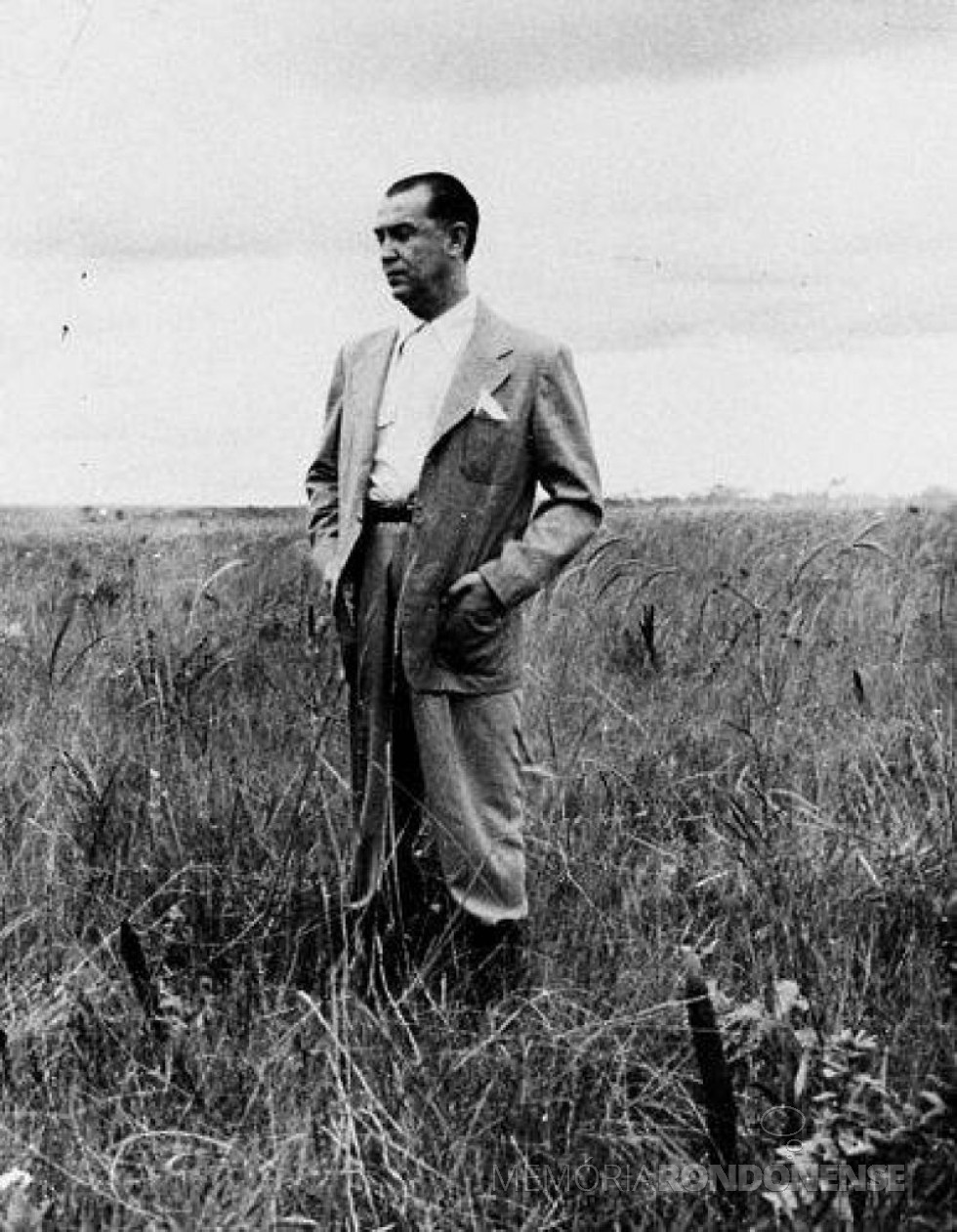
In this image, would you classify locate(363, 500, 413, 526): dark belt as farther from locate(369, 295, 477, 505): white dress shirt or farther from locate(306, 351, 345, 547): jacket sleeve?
locate(306, 351, 345, 547): jacket sleeve

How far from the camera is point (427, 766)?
3053 millimetres

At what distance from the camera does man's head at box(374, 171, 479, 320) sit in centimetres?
301

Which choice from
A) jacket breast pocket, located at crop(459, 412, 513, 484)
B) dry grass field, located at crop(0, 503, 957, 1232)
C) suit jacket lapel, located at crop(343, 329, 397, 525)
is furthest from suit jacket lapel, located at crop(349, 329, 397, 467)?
dry grass field, located at crop(0, 503, 957, 1232)

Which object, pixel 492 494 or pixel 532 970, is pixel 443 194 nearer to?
pixel 492 494

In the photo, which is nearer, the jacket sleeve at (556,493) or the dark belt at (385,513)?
the jacket sleeve at (556,493)

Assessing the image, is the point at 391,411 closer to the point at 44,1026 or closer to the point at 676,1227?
the point at 44,1026

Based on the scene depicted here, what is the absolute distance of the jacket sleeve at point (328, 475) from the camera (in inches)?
132

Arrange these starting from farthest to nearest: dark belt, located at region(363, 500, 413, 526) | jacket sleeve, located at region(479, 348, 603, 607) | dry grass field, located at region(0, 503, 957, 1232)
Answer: dark belt, located at region(363, 500, 413, 526)
jacket sleeve, located at region(479, 348, 603, 607)
dry grass field, located at region(0, 503, 957, 1232)

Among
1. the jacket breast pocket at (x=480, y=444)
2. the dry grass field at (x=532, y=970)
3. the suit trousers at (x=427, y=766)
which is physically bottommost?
the dry grass field at (x=532, y=970)

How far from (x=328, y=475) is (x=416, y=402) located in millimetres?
408

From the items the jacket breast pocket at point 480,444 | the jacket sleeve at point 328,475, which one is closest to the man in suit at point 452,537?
the jacket breast pocket at point 480,444

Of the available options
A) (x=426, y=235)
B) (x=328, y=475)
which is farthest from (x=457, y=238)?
(x=328, y=475)

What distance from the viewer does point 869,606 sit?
20.9 ft

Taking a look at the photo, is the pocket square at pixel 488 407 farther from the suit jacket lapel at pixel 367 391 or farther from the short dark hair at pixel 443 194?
the short dark hair at pixel 443 194
